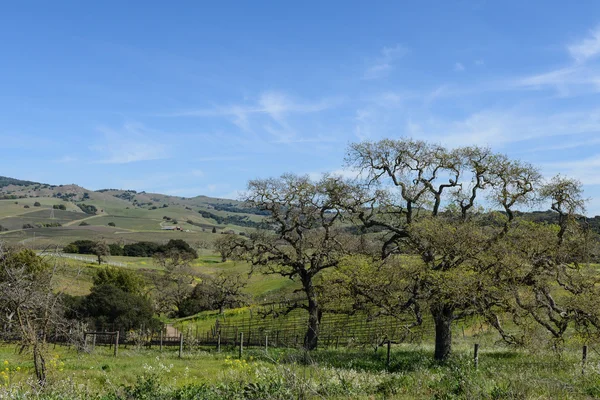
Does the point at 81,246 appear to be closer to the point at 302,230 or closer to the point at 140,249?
the point at 140,249

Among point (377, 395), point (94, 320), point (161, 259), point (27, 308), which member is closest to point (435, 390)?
point (377, 395)

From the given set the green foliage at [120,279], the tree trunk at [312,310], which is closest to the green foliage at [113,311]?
the green foliage at [120,279]

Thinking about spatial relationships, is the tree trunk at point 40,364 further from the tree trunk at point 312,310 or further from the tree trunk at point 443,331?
the tree trunk at point 312,310

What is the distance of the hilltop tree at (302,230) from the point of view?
2881cm

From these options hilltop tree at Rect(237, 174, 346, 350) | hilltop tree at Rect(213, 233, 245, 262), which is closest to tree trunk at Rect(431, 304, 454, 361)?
hilltop tree at Rect(237, 174, 346, 350)

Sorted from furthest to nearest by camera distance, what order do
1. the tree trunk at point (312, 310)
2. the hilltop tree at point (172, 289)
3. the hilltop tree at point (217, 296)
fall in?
the hilltop tree at point (172, 289)
the hilltop tree at point (217, 296)
the tree trunk at point (312, 310)

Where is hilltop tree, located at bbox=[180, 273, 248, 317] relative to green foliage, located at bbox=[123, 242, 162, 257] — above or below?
below

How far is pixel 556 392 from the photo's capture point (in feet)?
31.5

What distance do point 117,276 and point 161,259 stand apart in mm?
21016

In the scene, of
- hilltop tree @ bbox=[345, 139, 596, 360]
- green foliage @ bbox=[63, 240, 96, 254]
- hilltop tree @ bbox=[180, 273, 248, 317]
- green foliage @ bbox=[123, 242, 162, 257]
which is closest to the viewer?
hilltop tree @ bbox=[345, 139, 596, 360]

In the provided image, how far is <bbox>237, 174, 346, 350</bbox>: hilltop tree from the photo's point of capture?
28.8 metres

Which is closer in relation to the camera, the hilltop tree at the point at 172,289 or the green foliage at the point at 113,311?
the green foliage at the point at 113,311

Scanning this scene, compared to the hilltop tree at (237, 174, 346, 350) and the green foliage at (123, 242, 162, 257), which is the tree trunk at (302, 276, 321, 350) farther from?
the green foliage at (123, 242, 162, 257)

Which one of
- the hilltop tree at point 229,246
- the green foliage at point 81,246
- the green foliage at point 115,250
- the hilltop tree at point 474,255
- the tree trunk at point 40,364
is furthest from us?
the green foliage at point 115,250
